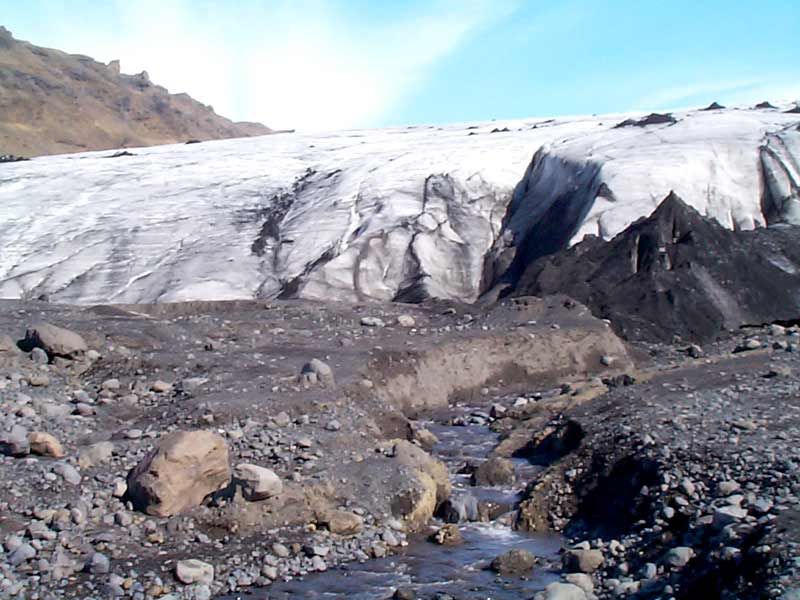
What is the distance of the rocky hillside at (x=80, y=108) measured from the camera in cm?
7562

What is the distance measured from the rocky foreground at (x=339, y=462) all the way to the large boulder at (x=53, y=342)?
3cm

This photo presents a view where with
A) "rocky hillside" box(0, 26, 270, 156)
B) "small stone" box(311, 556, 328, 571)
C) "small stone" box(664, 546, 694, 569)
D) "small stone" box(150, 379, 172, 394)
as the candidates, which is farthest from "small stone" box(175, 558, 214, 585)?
"rocky hillside" box(0, 26, 270, 156)

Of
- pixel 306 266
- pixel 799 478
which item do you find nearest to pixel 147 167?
pixel 306 266

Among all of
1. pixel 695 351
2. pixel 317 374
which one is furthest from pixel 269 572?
pixel 695 351

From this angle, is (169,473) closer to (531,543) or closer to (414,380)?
(531,543)

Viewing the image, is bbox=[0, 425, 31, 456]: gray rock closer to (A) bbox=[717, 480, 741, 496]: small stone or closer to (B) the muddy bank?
(B) the muddy bank

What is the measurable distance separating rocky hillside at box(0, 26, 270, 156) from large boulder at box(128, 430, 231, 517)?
2634 inches

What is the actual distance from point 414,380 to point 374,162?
17220 mm

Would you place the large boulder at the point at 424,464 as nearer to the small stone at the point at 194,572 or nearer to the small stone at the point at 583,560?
the small stone at the point at 583,560

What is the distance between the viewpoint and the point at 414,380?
14.4 metres

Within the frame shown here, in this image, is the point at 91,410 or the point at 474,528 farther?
the point at 91,410

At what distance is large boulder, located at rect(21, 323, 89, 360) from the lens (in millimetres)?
12477

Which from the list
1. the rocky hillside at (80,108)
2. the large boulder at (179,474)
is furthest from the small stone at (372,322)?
the rocky hillside at (80,108)

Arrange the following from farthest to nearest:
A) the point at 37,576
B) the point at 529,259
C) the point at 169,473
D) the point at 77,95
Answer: the point at 77,95 < the point at 529,259 < the point at 169,473 < the point at 37,576
